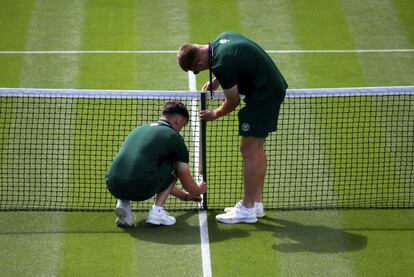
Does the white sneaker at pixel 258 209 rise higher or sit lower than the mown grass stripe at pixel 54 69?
lower

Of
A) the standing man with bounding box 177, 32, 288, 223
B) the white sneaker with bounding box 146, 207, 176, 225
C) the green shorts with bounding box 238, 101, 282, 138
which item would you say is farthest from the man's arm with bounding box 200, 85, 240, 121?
the white sneaker with bounding box 146, 207, 176, 225

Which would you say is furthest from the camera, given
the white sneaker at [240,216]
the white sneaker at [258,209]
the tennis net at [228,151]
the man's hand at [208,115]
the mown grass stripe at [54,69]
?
the tennis net at [228,151]

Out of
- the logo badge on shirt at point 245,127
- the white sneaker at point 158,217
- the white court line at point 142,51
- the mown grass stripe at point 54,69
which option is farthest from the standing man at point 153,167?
the white court line at point 142,51

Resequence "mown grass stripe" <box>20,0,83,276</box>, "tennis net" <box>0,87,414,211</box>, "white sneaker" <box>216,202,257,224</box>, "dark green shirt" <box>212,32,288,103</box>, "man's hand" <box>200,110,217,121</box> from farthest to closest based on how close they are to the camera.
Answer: "tennis net" <box>0,87,414,211</box> → "white sneaker" <box>216,202,257,224</box> → "man's hand" <box>200,110,217,121</box> → "mown grass stripe" <box>20,0,83,276</box> → "dark green shirt" <box>212,32,288,103</box>

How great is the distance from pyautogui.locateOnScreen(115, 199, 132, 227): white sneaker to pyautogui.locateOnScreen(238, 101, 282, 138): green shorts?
1498 mm

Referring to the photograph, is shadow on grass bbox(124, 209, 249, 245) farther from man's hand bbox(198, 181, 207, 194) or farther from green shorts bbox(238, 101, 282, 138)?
green shorts bbox(238, 101, 282, 138)

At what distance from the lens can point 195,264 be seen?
9.71 meters

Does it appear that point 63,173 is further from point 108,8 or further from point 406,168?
point 108,8

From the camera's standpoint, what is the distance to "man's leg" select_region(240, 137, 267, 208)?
1039 cm

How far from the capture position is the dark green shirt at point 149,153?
33.0 ft

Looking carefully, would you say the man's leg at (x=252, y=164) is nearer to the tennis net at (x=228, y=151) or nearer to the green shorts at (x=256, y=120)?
the green shorts at (x=256, y=120)

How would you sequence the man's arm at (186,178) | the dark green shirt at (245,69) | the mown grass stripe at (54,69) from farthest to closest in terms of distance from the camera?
the man's arm at (186,178)
the mown grass stripe at (54,69)
the dark green shirt at (245,69)

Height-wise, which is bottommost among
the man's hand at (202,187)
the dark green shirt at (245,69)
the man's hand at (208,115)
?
the man's hand at (202,187)

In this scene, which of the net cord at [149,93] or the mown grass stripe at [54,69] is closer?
the mown grass stripe at [54,69]
